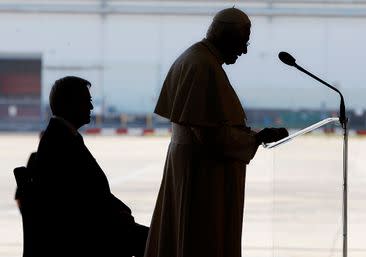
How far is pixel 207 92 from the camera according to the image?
8.40 feet

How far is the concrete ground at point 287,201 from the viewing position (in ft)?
13.2

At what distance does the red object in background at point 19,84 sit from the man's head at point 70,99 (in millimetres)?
21877

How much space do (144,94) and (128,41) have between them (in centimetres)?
151

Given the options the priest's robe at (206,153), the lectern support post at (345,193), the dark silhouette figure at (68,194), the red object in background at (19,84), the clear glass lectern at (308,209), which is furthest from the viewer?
the red object in background at (19,84)

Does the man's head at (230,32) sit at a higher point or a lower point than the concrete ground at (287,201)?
higher

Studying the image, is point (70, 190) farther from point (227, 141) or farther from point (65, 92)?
point (227, 141)

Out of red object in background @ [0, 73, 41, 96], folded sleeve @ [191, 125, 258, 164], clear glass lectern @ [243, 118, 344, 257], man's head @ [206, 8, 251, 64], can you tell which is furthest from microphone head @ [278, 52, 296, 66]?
red object in background @ [0, 73, 41, 96]

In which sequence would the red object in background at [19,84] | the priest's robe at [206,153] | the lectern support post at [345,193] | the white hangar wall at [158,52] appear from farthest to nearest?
the red object in background at [19,84] → the white hangar wall at [158,52] → the lectern support post at [345,193] → the priest's robe at [206,153]

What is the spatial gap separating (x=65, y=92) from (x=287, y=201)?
2.14 m

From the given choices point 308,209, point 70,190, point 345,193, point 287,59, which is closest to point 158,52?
point 308,209

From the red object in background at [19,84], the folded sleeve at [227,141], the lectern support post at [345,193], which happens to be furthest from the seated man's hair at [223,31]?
the red object in background at [19,84]

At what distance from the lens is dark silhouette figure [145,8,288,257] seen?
255 centimetres

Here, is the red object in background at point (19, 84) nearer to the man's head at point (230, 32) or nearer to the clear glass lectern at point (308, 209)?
the clear glass lectern at point (308, 209)

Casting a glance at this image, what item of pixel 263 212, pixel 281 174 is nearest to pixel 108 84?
pixel 263 212
